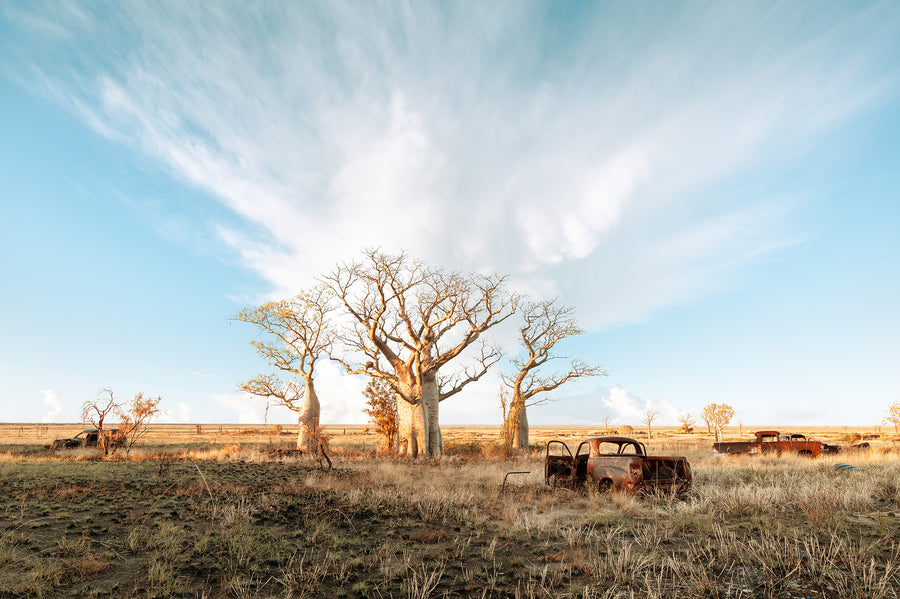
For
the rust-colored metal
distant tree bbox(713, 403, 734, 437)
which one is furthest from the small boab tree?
the rust-colored metal

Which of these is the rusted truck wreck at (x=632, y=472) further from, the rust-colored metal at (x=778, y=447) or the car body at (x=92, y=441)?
the car body at (x=92, y=441)

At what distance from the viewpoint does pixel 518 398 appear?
32000 mm

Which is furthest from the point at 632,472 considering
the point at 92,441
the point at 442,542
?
the point at 92,441

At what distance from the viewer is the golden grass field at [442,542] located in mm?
5367

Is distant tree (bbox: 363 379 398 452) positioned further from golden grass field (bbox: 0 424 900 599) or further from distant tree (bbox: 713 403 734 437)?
distant tree (bbox: 713 403 734 437)

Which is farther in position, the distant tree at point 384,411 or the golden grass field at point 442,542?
the distant tree at point 384,411

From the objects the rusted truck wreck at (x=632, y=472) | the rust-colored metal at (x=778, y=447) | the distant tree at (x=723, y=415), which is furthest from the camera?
the distant tree at (x=723, y=415)

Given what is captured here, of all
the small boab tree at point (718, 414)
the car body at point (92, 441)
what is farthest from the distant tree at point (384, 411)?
the small boab tree at point (718, 414)

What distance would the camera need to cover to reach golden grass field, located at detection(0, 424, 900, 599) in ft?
17.6

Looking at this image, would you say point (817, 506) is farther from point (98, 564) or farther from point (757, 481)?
point (98, 564)

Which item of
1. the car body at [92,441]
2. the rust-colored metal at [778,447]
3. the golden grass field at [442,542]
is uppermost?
the car body at [92,441]

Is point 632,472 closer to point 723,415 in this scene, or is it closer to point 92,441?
point 92,441

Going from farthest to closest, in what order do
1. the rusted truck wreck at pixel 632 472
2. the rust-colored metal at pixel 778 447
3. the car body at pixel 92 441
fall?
the car body at pixel 92 441
the rust-colored metal at pixel 778 447
the rusted truck wreck at pixel 632 472

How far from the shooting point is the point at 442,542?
298 inches
